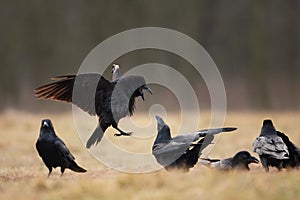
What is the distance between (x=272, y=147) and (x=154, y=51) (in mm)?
23149

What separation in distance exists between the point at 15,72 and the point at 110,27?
15.7ft

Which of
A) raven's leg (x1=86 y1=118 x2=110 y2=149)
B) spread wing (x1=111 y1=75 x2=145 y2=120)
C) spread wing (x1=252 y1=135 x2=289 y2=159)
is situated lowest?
spread wing (x1=252 y1=135 x2=289 y2=159)

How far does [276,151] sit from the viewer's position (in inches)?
371

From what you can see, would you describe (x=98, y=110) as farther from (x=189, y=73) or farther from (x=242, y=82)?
(x=242, y=82)

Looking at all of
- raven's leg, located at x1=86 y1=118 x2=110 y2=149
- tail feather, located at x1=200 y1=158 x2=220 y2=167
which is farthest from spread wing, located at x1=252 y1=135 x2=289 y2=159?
raven's leg, located at x1=86 y1=118 x2=110 y2=149

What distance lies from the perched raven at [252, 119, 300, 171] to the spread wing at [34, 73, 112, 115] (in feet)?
7.89

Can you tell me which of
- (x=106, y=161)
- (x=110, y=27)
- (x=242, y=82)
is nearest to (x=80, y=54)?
(x=110, y=27)

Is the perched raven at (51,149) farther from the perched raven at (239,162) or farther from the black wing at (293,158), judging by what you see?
the black wing at (293,158)

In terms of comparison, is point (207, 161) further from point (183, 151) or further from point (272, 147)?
point (272, 147)

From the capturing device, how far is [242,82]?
121 ft

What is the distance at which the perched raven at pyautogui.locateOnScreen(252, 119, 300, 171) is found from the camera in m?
9.40

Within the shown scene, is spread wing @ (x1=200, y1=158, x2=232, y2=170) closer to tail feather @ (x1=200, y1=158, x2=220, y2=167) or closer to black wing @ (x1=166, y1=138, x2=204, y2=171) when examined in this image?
tail feather @ (x1=200, y1=158, x2=220, y2=167)

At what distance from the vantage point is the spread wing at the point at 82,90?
10.4 m

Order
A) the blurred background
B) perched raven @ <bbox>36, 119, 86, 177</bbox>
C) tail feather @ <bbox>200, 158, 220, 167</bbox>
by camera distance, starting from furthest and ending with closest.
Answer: the blurred background, tail feather @ <bbox>200, 158, 220, 167</bbox>, perched raven @ <bbox>36, 119, 86, 177</bbox>
